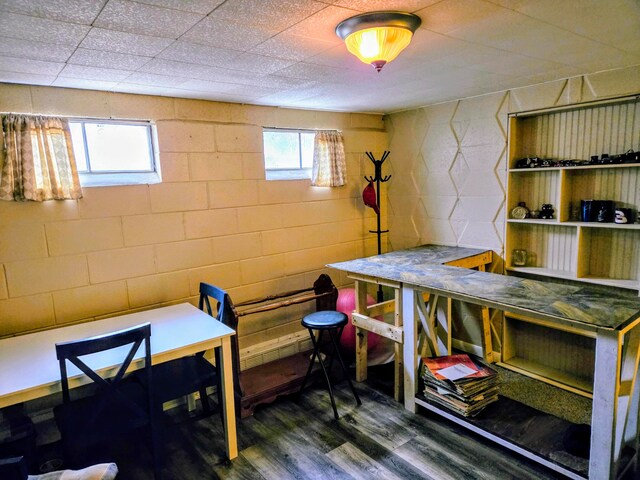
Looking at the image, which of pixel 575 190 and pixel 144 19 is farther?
pixel 575 190

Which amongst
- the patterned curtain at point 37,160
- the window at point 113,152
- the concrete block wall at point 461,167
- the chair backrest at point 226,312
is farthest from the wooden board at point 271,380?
the patterned curtain at point 37,160

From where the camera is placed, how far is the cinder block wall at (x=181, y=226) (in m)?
2.43

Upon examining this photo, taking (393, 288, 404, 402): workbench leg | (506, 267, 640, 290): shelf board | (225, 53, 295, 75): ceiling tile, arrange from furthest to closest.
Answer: (393, 288, 404, 402): workbench leg
(506, 267, 640, 290): shelf board
(225, 53, 295, 75): ceiling tile

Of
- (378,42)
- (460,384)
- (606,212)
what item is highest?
(378,42)

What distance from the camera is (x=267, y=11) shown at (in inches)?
56.5

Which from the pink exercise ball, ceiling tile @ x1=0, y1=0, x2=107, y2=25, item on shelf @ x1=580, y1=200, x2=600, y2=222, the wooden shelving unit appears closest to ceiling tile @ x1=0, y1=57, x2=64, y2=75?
ceiling tile @ x1=0, y1=0, x2=107, y2=25

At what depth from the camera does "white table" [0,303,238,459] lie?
5.96 ft

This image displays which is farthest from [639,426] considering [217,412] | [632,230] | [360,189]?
[360,189]

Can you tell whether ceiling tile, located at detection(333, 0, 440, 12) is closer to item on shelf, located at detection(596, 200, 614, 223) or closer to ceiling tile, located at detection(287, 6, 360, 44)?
ceiling tile, located at detection(287, 6, 360, 44)

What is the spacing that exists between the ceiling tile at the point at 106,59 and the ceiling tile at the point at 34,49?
4 cm

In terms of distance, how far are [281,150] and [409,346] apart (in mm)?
1981

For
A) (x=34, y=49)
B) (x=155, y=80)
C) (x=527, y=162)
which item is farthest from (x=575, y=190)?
(x=34, y=49)

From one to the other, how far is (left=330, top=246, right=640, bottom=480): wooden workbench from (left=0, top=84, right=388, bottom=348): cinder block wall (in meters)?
0.99

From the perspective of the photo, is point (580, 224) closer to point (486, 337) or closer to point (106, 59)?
point (486, 337)
